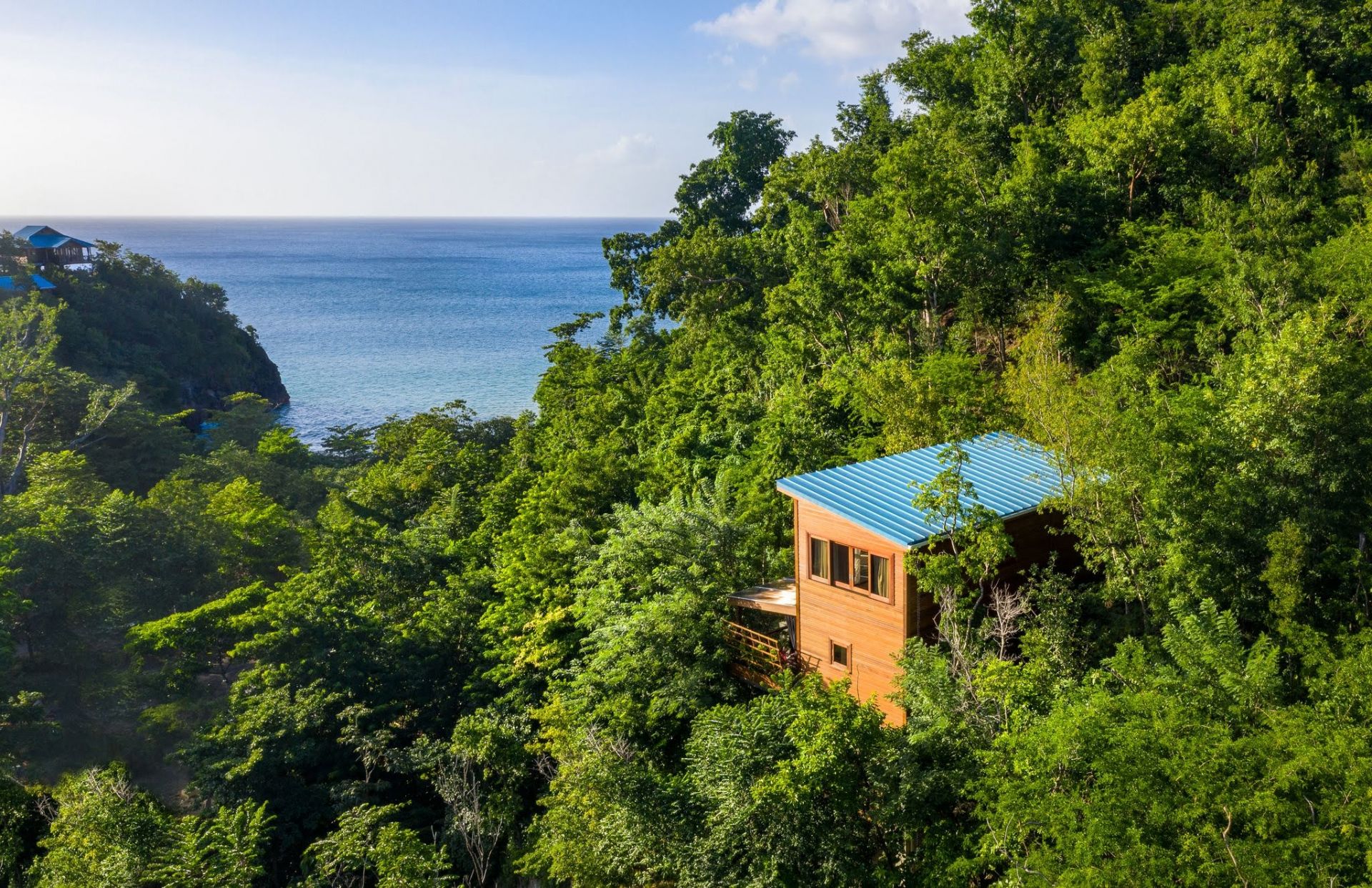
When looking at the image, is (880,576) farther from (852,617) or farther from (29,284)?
(29,284)

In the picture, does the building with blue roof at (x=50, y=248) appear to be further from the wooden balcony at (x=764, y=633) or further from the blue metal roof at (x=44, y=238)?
the wooden balcony at (x=764, y=633)

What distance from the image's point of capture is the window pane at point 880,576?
1545 cm

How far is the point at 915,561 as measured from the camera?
1478cm

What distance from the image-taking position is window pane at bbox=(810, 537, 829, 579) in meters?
16.5

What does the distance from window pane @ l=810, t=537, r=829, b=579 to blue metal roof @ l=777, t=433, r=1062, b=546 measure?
2.57ft

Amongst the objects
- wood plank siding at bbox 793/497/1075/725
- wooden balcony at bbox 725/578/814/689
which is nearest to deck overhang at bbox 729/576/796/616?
wooden balcony at bbox 725/578/814/689

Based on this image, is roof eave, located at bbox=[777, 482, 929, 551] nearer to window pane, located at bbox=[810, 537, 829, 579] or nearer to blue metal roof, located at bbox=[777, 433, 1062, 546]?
blue metal roof, located at bbox=[777, 433, 1062, 546]

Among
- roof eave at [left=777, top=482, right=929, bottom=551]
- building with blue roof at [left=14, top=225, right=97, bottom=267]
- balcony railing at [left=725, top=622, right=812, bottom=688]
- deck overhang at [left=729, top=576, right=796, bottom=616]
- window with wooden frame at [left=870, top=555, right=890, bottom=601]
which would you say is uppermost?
building with blue roof at [left=14, top=225, right=97, bottom=267]

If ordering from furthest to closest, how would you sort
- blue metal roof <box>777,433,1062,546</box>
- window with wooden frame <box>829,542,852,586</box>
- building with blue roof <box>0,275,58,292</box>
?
building with blue roof <box>0,275,58,292</box>
window with wooden frame <box>829,542,852,586</box>
blue metal roof <box>777,433,1062,546</box>

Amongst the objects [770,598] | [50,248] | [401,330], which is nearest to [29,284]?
[50,248]

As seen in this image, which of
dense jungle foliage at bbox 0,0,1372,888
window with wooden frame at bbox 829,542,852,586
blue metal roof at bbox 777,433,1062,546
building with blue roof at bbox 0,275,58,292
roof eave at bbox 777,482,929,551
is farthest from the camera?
building with blue roof at bbox 0,275,58,292

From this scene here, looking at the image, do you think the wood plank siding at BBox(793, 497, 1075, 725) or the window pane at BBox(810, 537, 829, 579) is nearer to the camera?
the wood plank siding at BBox(793, 497, 1075, 725)

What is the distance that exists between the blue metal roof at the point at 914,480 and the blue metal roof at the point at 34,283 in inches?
2759

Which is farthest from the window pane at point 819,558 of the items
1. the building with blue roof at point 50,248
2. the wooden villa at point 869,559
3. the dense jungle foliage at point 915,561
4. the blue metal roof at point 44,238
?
the building with blue roof at point 50,248
